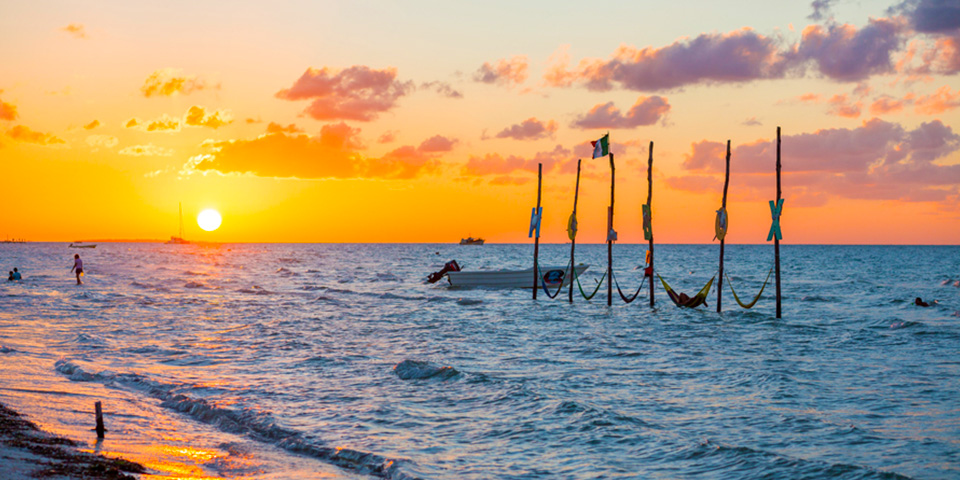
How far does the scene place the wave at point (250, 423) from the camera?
381 inches

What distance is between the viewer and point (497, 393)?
47.0 feet

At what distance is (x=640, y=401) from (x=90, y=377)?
11034 millimetres

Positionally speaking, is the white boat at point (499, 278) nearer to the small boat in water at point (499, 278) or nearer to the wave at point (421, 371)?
the small boat in water at point (499, 278)

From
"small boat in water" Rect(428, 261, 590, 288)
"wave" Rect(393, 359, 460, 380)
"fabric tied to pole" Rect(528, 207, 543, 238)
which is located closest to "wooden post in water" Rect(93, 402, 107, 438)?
"wave" Rect(393, 359, 460, 380)

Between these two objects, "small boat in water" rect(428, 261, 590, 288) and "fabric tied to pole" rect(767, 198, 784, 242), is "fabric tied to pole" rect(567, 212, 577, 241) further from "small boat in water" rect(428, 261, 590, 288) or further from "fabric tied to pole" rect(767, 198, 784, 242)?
"fabric tied to pole" rect(767, 198, 784, 242)

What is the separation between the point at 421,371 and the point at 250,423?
17.0 ft

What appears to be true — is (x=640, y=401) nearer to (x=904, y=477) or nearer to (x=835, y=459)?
(x=835, y=459)

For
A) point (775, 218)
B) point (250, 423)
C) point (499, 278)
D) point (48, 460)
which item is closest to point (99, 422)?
point (48, 460)

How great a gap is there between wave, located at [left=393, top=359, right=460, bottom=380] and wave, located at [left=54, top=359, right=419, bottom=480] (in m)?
4.28

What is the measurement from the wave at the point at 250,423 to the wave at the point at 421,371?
4283 millimetres

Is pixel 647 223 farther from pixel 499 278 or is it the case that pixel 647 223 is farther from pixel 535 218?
pixel 499 278

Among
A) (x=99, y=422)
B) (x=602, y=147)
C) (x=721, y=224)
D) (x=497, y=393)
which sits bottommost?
(x=497, y=393)

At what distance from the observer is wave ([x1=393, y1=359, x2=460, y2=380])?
52.6 ft

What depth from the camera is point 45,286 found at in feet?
152
